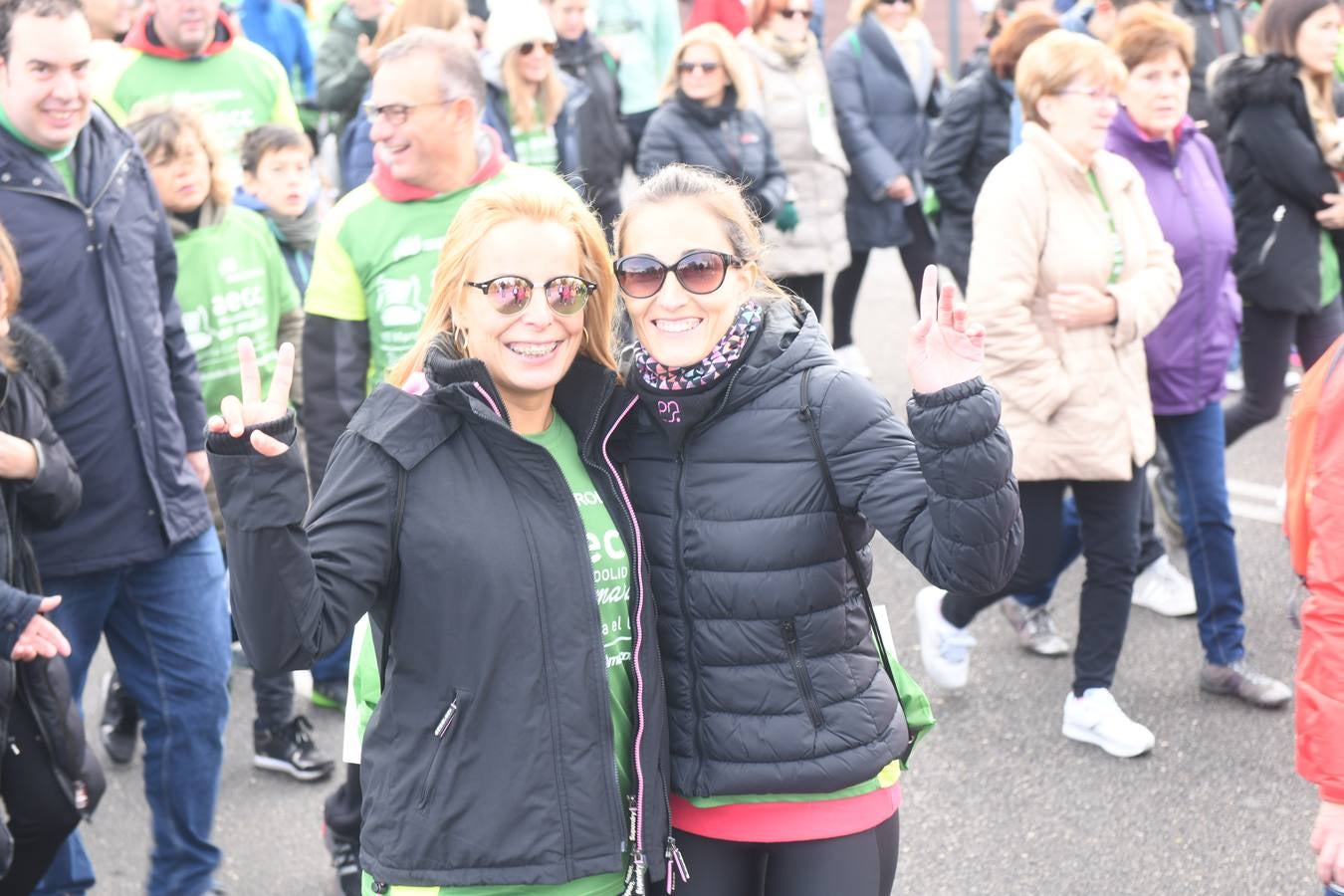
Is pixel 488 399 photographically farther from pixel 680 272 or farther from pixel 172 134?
pixel 172 134

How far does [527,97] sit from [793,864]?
4461 millimetres

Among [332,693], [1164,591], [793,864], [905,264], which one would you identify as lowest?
[332,693]

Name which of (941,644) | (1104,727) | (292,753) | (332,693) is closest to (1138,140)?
(941,644)

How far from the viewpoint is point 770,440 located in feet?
8.98

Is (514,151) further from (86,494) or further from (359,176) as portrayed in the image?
(86,494)

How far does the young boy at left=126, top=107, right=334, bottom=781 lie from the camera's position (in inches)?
190

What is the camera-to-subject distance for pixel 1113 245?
15.7 feet

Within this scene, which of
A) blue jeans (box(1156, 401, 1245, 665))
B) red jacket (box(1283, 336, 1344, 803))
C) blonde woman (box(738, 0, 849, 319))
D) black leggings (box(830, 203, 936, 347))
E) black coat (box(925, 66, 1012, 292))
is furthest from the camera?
black leggings (box(830, 203, 936, 347))

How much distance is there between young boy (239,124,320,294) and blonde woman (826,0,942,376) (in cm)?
356

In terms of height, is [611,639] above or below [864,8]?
below

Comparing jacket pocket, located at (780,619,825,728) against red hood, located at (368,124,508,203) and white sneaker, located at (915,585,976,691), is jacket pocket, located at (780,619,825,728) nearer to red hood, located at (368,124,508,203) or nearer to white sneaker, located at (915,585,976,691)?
red hood, located at (368,124,508,203)

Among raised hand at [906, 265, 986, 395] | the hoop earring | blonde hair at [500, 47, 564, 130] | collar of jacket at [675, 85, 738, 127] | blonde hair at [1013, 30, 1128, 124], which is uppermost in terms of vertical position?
blonde hair at [1013, 30, 1128, 124]

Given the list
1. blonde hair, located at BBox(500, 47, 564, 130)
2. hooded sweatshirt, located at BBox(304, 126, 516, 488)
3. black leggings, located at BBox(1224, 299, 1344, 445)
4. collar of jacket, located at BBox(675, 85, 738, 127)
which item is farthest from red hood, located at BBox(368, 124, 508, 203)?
collar of jacket, located at BBox(675, 85, 738, 127)

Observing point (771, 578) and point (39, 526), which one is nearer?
point (771, 578)
